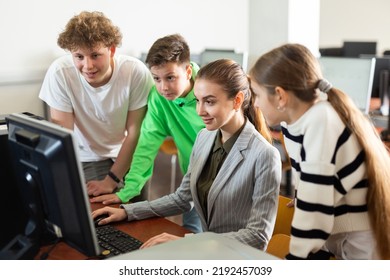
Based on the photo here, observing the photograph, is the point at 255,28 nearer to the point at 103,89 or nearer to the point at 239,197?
the point at 103,89

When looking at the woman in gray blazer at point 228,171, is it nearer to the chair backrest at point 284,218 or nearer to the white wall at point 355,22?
the chair backrest at point 284,218

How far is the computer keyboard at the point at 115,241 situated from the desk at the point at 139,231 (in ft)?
0.10

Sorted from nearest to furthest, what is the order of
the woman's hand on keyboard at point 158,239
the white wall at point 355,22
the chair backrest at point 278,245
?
the woman's hand on keyboard at point 158,239 → the chair backrest at point 278,245 → the white wall at point 355,22

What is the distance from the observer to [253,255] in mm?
942

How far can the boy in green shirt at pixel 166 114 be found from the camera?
164cm

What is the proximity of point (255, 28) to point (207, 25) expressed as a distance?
47 cm

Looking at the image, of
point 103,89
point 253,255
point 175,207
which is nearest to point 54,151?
point 253,255

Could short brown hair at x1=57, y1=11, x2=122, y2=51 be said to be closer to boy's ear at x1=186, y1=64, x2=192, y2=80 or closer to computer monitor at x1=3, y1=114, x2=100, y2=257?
boy's ear at x1=186, y1=64, x2=192, y2=80

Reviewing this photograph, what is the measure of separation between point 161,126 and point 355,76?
165 centimetres

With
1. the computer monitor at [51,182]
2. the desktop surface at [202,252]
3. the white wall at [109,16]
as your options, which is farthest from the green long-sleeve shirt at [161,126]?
the white wall at [109,16]

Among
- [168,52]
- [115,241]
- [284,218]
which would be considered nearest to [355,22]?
[168,52]

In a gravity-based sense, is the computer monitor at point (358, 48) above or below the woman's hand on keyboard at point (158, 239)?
below

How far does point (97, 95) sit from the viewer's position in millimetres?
1827

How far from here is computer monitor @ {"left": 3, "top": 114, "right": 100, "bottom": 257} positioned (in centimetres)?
94
